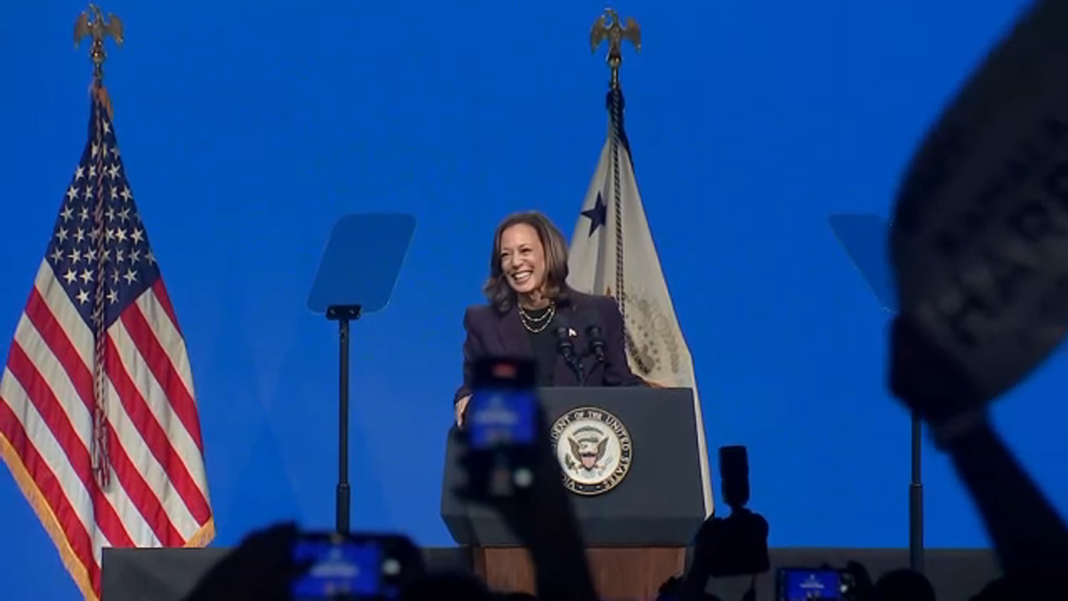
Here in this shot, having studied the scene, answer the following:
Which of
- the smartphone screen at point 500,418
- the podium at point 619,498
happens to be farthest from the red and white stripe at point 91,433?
the smartphone screen at point 500,418

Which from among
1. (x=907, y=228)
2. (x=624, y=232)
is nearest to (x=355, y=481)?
(x=624, y=232)

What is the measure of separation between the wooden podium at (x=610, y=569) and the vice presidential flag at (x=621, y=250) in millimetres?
1838

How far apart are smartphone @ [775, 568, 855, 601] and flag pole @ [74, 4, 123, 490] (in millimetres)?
2302

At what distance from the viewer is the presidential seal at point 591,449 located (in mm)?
2762

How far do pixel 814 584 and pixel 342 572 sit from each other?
92 centimetres

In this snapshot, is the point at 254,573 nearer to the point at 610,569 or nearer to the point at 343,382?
the point at 343,382

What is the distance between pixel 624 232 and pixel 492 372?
1996 millimetres

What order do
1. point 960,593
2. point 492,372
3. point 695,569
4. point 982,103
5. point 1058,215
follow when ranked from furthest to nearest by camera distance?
point 982,103 < point 1058,215 < point 960,593 < point 695,569 < point 492,372

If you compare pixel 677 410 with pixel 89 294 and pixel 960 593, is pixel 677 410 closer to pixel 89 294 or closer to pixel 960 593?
pixel 960 593

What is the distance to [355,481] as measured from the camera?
4.78 metres

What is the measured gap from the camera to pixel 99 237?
4570 mm

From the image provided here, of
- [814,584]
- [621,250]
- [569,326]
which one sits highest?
[621,250]

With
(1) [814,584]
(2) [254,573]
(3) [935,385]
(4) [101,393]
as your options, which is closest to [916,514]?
(3) [935,385]

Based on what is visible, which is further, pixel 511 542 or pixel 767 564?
pixel 767 564
